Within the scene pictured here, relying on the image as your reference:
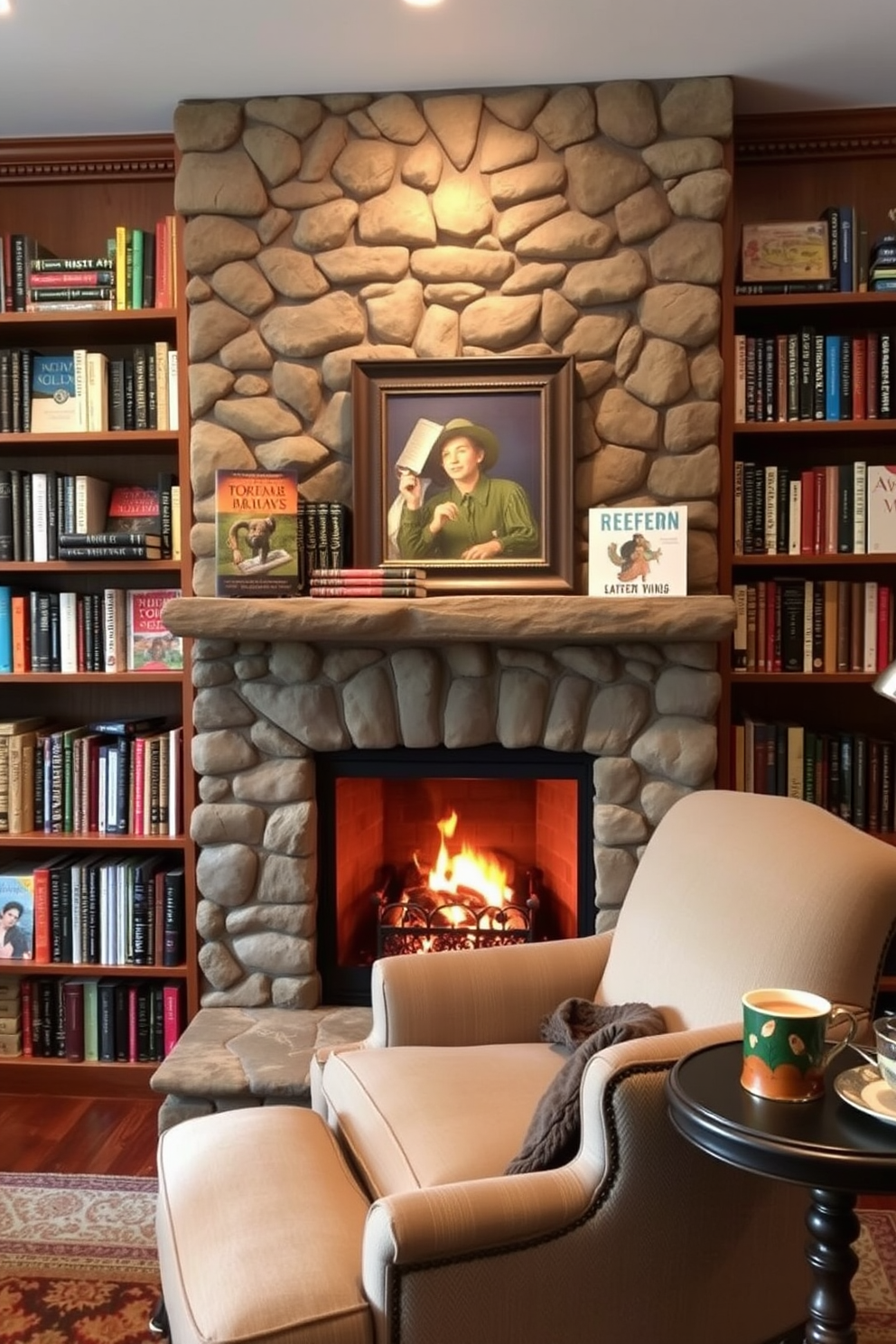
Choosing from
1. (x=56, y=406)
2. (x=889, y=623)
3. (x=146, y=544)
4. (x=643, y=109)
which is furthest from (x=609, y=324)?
(x=56, y=406)

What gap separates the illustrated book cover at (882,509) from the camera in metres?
2.71

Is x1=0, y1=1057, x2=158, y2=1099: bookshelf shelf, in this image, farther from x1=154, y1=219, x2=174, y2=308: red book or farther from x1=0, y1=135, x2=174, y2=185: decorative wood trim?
x1=0, y1=135, x2=174, y2=185: decorative wood trim

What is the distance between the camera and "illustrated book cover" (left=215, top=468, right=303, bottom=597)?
8.38 ft

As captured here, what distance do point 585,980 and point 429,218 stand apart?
6.01ft

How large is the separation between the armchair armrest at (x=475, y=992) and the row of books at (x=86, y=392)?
159cm

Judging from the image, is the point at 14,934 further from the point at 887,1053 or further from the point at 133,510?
the point at 887,1053

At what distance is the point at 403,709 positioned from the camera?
105 inches

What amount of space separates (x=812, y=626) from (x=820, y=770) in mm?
371

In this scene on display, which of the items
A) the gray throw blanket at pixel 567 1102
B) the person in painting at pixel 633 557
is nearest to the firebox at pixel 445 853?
the person in painting at pixel 633 557

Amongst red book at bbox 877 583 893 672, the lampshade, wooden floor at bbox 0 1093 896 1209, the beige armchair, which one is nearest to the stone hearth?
wooden floor at bbox 0 1093 896 1209

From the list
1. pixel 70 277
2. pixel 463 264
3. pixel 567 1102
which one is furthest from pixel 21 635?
pixel 567 1102

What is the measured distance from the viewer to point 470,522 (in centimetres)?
267

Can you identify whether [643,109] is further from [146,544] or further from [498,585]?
[146,544]

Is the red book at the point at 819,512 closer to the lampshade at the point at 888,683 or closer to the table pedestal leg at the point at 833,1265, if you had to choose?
the lampshade at the point at 888,683
